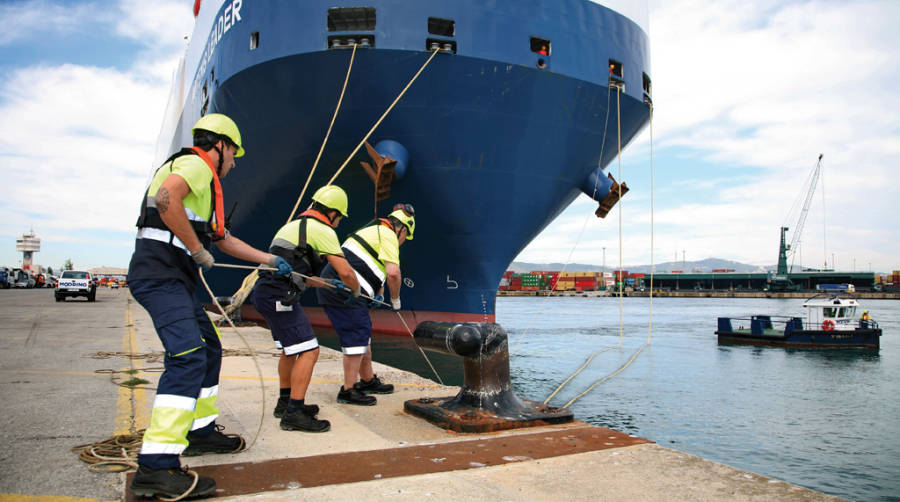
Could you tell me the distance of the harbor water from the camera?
5.64 metres

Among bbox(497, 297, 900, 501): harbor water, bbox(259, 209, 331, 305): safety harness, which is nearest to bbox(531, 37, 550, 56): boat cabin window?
bbox(497, 297, 900, 501): harbor water

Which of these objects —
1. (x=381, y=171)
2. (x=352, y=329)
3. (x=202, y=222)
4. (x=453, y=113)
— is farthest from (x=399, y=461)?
(x=453, y=113)

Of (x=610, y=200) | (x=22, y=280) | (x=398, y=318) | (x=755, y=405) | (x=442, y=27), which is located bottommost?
(x=755, y=405)

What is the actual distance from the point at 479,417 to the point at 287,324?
4.49 ft

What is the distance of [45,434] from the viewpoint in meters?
3.31

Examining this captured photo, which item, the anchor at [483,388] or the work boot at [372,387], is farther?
the work boot at [372,387]

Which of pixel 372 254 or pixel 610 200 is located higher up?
pixel 610 200

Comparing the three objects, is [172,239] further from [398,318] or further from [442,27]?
[398,318]

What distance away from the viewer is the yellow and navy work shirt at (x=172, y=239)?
266 cm

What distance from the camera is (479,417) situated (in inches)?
146

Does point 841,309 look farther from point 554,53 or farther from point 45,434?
point 45,434

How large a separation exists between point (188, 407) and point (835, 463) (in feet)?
19.8

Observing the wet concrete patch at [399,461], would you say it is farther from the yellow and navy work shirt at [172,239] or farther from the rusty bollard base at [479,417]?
the yellow and navy work shirt at [172,239]

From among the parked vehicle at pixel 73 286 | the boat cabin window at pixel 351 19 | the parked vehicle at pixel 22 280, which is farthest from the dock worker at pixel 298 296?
the parked vehicle at pixel 22 280
